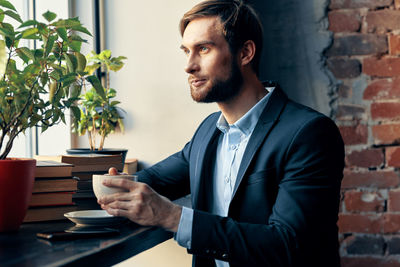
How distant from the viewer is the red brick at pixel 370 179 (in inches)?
77.9

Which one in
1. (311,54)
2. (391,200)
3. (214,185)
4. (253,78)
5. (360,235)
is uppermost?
A: (311,54)

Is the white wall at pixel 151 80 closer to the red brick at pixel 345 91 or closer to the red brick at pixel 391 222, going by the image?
the red brick at pixel 345 91

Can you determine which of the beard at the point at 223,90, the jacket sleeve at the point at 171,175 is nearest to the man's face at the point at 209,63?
the beard at the point at 223,90

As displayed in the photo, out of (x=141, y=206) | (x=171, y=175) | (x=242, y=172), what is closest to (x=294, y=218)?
(x=242, y=172)

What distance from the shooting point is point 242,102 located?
62.2 inches

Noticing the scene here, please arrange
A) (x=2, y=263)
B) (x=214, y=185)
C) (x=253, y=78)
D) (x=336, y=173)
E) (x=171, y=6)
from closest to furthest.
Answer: (x=2, y=263) → (x=336, y=173) → (x=214, y=185) → (x=253, y=78) → (x=171, y=6)

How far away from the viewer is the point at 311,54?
207cm

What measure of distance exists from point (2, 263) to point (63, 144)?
3.95 feet

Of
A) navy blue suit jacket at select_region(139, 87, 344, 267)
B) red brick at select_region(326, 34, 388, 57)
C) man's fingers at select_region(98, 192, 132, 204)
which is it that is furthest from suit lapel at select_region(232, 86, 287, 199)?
red brick at select_region(326, 34, 388, 57)

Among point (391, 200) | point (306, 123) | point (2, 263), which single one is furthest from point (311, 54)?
point (2, 263)

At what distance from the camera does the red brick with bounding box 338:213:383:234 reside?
1980 millimetres

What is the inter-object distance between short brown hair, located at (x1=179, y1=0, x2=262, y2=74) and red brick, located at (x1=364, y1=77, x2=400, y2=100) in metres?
0.59

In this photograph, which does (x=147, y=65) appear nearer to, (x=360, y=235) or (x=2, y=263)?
(x=360, y=235)

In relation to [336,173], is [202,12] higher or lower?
higher
